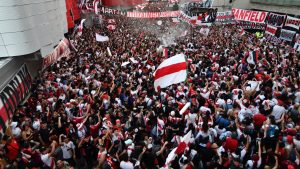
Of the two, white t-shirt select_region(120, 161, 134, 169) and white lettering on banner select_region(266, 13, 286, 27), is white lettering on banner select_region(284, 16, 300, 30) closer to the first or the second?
white lettering on banner select_region(266, 13, 286, 27)

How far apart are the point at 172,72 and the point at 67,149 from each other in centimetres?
360

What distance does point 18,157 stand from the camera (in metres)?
7.14

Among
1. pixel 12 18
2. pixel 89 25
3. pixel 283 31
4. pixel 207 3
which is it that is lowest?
pixel 89 25

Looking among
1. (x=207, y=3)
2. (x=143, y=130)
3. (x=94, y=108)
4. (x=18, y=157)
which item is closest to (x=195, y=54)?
(x=94, y=108)

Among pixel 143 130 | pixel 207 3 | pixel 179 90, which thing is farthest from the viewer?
pixel 207 3

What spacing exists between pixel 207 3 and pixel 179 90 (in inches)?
1000

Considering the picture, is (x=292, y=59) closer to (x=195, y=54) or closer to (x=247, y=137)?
(x=195, y=54)

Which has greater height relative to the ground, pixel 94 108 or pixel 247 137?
pixel 247 137

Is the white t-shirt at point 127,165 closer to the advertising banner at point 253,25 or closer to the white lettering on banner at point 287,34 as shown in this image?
the white lettering on banner at point 287,34

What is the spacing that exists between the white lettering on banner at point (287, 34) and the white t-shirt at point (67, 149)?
13.6 metres

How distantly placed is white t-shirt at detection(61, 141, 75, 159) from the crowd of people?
0.08 feet

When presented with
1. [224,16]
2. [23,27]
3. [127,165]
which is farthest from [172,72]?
[224,16]

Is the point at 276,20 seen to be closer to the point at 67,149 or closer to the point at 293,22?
the point at 293,22

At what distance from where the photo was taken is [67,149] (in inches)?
286
